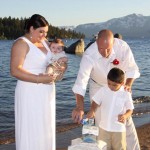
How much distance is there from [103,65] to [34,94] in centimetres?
101

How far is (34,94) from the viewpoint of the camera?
4934 millimetres

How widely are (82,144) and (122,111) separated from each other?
0.96 m

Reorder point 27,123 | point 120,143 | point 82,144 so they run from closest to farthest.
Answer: point 82,144 → point 27,123 → point 120,143

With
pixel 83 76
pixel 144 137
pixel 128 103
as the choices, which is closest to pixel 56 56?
pixel 83 76

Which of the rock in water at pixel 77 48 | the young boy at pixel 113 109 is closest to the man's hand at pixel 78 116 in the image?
the young boy at pixel 113 109

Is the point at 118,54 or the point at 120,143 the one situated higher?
the point at 118,54

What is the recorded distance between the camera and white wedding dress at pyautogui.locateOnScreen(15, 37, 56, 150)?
16.0 feet

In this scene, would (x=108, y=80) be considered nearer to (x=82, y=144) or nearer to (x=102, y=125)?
(x=102, y=125)

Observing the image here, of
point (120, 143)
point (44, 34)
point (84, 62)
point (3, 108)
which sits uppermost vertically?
point (44, 34)

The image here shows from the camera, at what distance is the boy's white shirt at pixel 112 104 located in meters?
5.13

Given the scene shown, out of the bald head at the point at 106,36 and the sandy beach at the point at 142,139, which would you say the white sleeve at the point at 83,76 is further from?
the sandy beach at the point at 142,139

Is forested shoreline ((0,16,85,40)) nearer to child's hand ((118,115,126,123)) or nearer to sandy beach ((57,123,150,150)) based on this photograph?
sandy beach ((57,123,150,150))

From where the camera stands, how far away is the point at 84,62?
5070 mm

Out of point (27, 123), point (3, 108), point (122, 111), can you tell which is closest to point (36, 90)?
point (27, 123)
